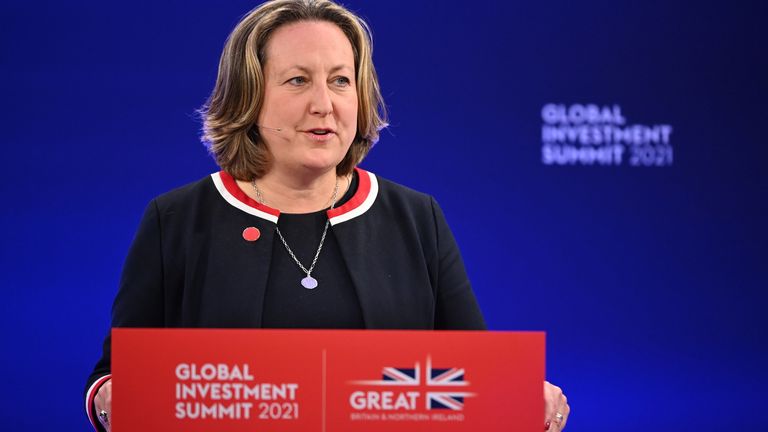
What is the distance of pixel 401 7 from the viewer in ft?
10.7

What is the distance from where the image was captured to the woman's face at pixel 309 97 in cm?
153

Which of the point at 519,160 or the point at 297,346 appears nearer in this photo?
the point at 297,346

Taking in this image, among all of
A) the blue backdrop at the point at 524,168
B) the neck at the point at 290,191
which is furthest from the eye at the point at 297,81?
the blue backdrop at the point at 524,168

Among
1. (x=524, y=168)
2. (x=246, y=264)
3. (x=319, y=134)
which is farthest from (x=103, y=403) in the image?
(x=524, y=168)

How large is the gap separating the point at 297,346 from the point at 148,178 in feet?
7.31

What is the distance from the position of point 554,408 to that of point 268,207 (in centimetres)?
62

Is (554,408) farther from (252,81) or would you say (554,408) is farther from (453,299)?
(252,81)

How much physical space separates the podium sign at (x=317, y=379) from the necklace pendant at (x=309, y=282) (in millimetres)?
443

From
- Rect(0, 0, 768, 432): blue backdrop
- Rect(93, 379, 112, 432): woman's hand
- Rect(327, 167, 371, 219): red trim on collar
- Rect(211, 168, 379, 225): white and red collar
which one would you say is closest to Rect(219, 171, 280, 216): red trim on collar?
Rect(211, 168, 379, 225): white and red collar

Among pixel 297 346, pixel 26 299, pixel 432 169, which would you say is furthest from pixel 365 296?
pixel 26 299

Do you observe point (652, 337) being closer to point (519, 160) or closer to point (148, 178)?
point (519, 160)

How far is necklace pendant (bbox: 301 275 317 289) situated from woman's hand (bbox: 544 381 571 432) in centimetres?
43

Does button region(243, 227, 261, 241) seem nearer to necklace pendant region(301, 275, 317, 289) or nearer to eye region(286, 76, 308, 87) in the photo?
necklace pendant region(301, 275, 317, 289)

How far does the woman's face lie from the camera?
1529 mm
